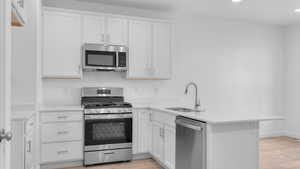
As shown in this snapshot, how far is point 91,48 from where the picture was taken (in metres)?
3.57

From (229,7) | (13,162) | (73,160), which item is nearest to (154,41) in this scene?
(229,7)

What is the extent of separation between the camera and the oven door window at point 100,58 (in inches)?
141

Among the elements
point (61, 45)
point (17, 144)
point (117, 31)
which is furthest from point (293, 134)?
point (17, 144)

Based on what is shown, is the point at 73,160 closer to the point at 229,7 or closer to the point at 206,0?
the point at 206,0

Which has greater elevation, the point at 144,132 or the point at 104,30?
the point at 104,30

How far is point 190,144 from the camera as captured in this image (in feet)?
8.34

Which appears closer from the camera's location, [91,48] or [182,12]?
[91,48]

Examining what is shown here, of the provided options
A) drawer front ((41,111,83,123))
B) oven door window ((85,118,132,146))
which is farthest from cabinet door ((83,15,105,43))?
oven door window ((85,118,132,146))

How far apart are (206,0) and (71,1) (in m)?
2.29

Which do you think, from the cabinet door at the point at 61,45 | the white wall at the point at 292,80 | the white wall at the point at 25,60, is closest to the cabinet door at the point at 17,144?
the white wall at the point at 25,60

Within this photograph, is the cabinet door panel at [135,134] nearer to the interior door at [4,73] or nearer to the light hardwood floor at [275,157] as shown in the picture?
the light hardwood floor at [275,157]

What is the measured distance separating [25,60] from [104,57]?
1.26m

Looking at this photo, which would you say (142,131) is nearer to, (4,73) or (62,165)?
(62,165)

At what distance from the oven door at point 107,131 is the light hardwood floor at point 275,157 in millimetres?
306
